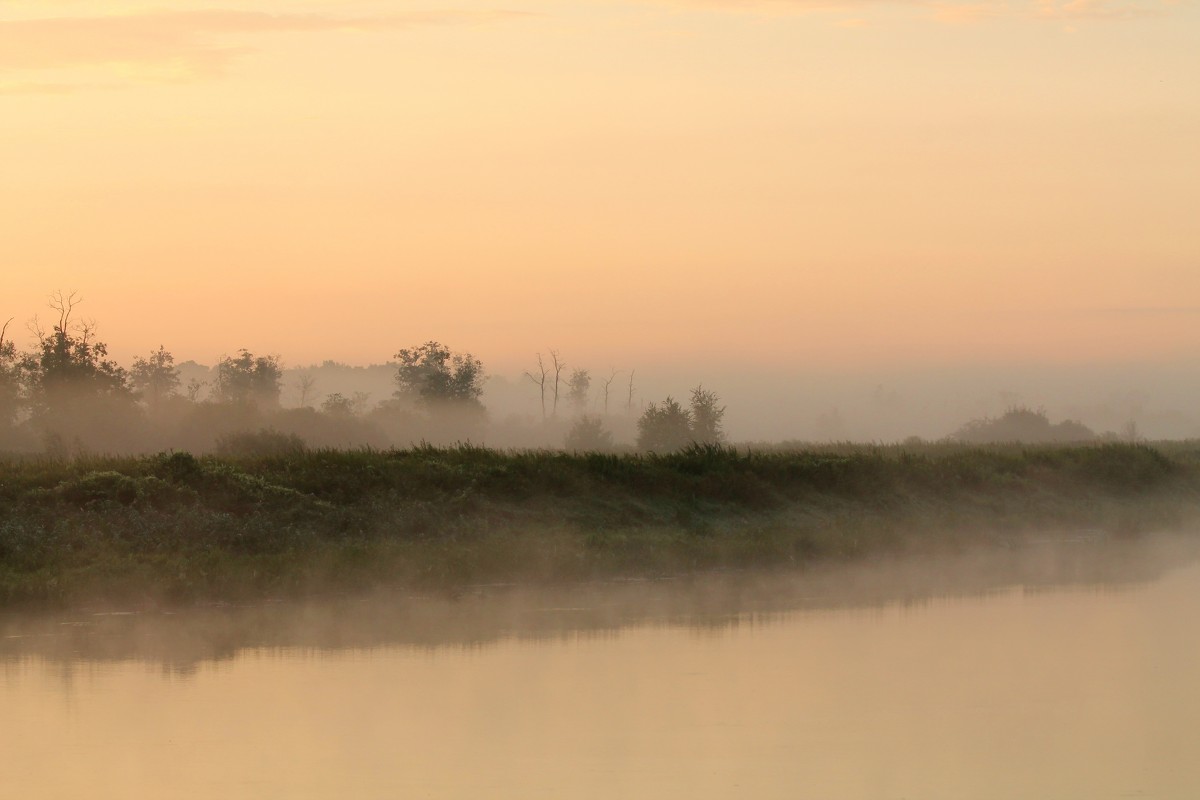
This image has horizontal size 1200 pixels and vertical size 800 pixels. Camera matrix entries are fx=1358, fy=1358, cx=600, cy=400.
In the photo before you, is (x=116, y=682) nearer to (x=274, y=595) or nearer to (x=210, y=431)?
(x=274, y=595)

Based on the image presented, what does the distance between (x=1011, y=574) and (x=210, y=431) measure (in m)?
34.5

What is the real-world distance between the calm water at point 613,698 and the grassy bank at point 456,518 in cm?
99

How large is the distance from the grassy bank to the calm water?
993 mm

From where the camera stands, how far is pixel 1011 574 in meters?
18.2

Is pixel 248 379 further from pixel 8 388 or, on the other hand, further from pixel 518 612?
pixel 518 612

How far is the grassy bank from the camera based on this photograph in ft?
50.3

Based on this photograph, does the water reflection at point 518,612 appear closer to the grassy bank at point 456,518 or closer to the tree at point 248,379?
the grassy bank at point 456,518

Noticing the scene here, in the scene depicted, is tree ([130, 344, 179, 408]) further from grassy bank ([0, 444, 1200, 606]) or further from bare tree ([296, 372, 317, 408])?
grassy bank ([0, 444, 1200, 606])

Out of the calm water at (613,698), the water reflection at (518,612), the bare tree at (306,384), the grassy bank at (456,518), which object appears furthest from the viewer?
the bare tree at (306,384)

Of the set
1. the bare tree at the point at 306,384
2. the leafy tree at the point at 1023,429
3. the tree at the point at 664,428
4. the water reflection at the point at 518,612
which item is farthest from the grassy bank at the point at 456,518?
the bare tree at the point at 306,384

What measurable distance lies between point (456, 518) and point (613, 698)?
934cm

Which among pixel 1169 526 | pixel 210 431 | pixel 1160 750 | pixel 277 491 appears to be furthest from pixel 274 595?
pixel 210 431

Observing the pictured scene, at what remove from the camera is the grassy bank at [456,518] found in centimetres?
1532

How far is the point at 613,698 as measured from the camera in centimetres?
977
